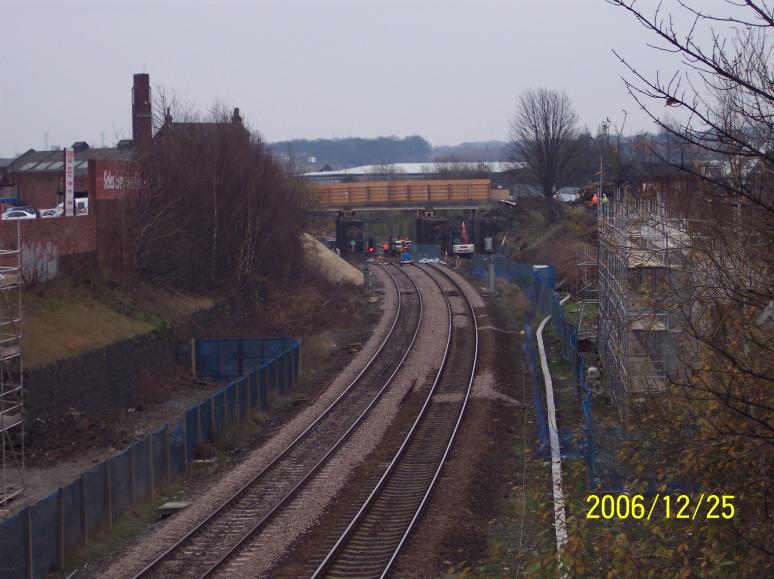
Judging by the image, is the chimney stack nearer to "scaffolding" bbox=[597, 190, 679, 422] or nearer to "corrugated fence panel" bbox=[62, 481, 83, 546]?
"scaffolding" bbox=[597, 190, 679, 422]

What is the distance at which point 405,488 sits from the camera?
1434cm

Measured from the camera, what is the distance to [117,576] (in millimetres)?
10797

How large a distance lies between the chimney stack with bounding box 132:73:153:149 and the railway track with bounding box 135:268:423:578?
1936 cm

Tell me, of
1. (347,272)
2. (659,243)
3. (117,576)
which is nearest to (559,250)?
(347,272)

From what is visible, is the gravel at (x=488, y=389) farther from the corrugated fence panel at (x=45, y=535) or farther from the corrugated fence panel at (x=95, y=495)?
the corrugated fence panel at (x=45, y=535)

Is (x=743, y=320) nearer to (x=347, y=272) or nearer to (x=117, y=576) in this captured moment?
(x=117, y=576)

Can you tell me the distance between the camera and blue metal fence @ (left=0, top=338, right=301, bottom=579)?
10477 mm

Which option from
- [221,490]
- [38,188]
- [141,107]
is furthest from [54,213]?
[221,490]

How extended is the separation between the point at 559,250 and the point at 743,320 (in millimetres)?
43465

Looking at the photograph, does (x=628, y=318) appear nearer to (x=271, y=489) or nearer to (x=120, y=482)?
(x=271, y=489)

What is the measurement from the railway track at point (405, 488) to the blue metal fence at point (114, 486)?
3.37 m

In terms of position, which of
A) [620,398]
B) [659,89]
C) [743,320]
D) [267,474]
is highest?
[659,89]

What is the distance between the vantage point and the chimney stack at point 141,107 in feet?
129

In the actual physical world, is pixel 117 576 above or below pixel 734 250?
below
